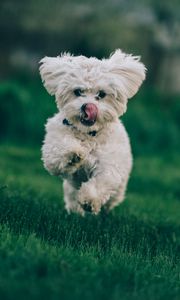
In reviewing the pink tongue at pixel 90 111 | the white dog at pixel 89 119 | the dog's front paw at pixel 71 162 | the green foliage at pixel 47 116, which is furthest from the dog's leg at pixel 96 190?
the green foliage at pixel 47 116

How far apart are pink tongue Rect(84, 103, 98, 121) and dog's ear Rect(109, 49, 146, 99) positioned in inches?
16.5

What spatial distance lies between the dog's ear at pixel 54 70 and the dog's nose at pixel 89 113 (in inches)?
20.6

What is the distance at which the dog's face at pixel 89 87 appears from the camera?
696 centimetres

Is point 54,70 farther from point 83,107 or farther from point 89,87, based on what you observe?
point 83,107

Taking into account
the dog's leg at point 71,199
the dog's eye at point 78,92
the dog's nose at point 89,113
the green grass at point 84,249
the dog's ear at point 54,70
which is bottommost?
the green grass at point 84,249

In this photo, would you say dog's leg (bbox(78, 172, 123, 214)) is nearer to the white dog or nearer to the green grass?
the white dog

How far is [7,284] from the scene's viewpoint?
15.0ft

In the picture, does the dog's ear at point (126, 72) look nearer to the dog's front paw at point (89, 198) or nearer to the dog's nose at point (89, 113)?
the dog's nose at point (89, 113)

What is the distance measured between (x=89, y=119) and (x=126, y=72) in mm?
751

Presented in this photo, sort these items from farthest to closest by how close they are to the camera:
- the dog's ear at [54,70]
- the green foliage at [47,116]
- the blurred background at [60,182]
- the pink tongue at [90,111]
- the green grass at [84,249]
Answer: the green foliage at [47,116] → the dog's ear at [54,70] → the pink tongue at [90,111] → the blurred background at [60,182] → the green grass at [84,249]

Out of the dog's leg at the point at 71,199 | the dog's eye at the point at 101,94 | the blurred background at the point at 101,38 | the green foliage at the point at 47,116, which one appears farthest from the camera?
the blurred background at the point at 101,38

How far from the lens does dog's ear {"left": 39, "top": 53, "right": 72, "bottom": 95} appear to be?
7227 millimetres

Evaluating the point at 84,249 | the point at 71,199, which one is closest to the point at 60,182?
the point at 71,199

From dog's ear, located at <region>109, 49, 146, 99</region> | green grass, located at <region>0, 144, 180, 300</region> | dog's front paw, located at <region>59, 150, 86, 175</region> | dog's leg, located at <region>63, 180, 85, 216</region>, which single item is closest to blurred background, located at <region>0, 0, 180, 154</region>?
green grass, located at <region>0, 144, 180, 300</region>
